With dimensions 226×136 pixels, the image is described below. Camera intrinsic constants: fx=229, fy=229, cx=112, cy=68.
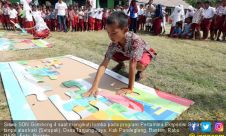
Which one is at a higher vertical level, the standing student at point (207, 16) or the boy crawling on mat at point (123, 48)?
the standing student at point (207, 16)

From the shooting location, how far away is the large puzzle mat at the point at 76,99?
252 centimetres

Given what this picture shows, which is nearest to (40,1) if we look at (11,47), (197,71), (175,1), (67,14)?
(67,14)

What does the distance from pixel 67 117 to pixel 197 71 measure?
2793mm

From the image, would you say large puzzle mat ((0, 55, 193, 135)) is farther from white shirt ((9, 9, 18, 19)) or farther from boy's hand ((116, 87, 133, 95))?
white shirt ((9, 9, 18, 19))

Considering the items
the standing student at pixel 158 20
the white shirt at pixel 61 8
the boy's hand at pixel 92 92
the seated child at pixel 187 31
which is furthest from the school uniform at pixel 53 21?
the boy's hand at pixel 92 92

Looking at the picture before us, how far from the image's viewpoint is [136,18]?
1064 cm

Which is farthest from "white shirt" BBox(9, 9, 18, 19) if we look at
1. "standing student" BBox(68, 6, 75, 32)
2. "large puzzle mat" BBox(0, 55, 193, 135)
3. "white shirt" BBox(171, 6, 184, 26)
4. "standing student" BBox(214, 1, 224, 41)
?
"standing student" BBox(214, 1, 224, 41)

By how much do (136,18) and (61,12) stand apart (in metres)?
3.49

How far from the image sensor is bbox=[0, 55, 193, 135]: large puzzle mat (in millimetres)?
2516

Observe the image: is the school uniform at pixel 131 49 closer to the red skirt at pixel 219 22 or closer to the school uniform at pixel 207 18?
the red skirt at pixel 219 22

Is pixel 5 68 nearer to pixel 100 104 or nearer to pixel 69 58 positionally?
pixel 69 58

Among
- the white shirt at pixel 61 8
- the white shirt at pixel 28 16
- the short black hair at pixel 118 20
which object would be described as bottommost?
the short black hair at pixel 118 20

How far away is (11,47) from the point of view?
247 inches

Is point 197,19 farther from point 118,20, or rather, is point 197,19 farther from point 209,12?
point 118,20
